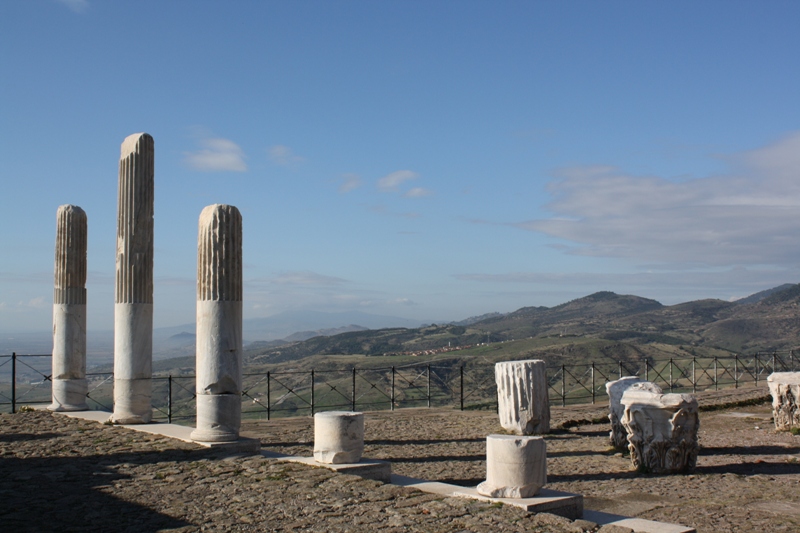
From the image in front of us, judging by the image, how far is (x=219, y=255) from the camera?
1242 cm

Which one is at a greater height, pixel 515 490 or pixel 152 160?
pixel 152 160

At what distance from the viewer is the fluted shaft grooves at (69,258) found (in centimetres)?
1712

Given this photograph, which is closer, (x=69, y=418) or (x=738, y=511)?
(x=738, y=511)

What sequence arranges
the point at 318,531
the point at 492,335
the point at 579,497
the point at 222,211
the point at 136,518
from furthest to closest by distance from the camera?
the point at 492,335, the point at 222,211, the point at 579,497, the point at 136,518, the point at 318,531

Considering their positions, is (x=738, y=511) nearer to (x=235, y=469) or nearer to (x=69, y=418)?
(x=235, y=469)

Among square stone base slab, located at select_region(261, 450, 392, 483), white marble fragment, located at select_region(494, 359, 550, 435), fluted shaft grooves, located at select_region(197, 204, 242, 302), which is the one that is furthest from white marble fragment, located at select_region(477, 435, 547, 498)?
white marble fragment, located at select_region(494, 359, 550, 435)

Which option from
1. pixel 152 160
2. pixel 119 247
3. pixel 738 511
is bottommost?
pixel 738 511

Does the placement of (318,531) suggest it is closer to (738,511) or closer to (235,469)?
(235,469)

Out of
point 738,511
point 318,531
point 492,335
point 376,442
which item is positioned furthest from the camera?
Result: point 492,335

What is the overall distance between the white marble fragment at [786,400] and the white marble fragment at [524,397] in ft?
16.6

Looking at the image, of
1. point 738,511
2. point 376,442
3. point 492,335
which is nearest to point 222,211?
point 376,442

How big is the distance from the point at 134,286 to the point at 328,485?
24.8ft

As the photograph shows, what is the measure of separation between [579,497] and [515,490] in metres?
0.72

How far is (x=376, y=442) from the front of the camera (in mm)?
15062
